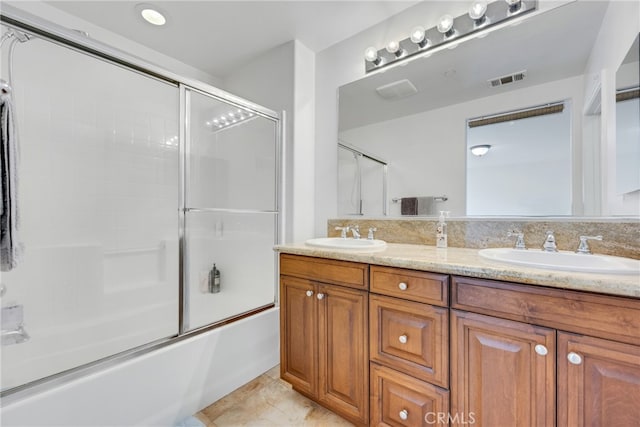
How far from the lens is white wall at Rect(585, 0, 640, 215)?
1.11 meters

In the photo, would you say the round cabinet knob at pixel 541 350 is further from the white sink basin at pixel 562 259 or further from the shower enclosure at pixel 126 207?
the shower enclosure at pixel 126 207

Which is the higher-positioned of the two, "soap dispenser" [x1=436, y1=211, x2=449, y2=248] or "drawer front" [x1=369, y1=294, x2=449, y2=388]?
"soap dispenser" [x1=436, y1=211, x2=449, y2=248]

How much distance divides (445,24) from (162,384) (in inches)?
96.6

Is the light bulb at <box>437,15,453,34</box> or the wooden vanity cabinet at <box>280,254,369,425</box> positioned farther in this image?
the light bulb at <box>437,15,453,34</box>

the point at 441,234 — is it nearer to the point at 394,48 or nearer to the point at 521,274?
the point at 521,274

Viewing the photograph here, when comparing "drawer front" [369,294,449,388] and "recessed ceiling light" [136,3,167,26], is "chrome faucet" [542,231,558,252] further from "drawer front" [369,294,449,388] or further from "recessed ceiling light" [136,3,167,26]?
"recessed ceiling light" [136,3,167,26]

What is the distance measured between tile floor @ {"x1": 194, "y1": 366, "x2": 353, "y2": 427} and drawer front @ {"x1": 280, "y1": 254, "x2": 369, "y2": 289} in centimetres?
73

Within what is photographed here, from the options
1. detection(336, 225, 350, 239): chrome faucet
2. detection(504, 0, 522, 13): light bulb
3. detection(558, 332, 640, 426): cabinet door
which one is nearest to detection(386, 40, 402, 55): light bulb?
detection(504, 0, 522, 13): light bulb

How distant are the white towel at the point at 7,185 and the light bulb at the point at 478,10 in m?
2.14

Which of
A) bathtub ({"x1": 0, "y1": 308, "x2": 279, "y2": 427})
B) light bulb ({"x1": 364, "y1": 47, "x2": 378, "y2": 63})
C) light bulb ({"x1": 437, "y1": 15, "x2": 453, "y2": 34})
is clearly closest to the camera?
bathtub ({"x1": 0, "y1": 308, "x2": 279, "y2": 427})

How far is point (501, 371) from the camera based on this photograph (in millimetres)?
906

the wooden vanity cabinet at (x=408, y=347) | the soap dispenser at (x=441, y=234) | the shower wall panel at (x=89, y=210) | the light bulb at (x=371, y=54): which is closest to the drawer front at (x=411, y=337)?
the wooden vanity cabinet at (x=408, y=347)

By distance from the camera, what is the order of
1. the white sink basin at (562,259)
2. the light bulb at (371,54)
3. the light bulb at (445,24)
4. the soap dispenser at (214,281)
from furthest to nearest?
the soap dispenser at (214,281)
the light bulb at (371,54)
the light bulb at (445,24)
the white sink basin at (562,259)

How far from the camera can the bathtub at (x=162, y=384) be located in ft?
3.45
